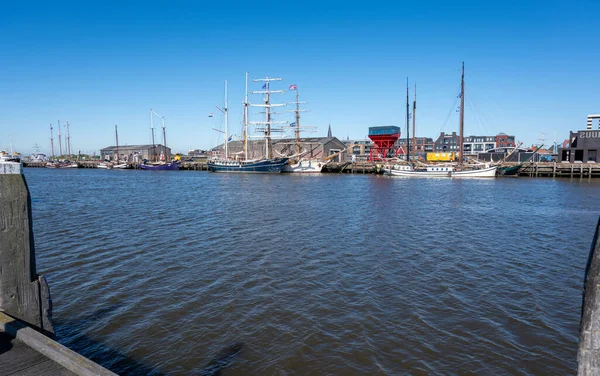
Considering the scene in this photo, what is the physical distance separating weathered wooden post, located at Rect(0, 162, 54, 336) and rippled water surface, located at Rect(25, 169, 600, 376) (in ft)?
7.91

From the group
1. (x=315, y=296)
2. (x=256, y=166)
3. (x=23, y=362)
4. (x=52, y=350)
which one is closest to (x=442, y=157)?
(x=256, y=166)

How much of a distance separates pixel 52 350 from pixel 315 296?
685 cm

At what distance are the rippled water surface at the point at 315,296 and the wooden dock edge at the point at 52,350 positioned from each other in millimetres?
2680

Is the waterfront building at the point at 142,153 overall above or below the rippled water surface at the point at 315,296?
above

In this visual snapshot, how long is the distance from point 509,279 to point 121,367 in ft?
36.2

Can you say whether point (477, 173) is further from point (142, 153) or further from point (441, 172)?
point (142, 153)

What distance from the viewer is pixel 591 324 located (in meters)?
2.71

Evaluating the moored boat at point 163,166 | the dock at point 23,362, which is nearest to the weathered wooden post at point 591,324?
the dock at point 23,362

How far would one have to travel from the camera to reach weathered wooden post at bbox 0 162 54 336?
15.0 ft

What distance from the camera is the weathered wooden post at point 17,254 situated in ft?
15.0

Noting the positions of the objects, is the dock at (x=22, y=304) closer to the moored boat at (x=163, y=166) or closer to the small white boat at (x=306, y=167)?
the small white boat at (x=306, y=167)

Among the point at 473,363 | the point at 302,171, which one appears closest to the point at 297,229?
the point at 473,363

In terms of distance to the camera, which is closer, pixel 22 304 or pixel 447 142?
pixel 22 304

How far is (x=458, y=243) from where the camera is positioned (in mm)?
16391
